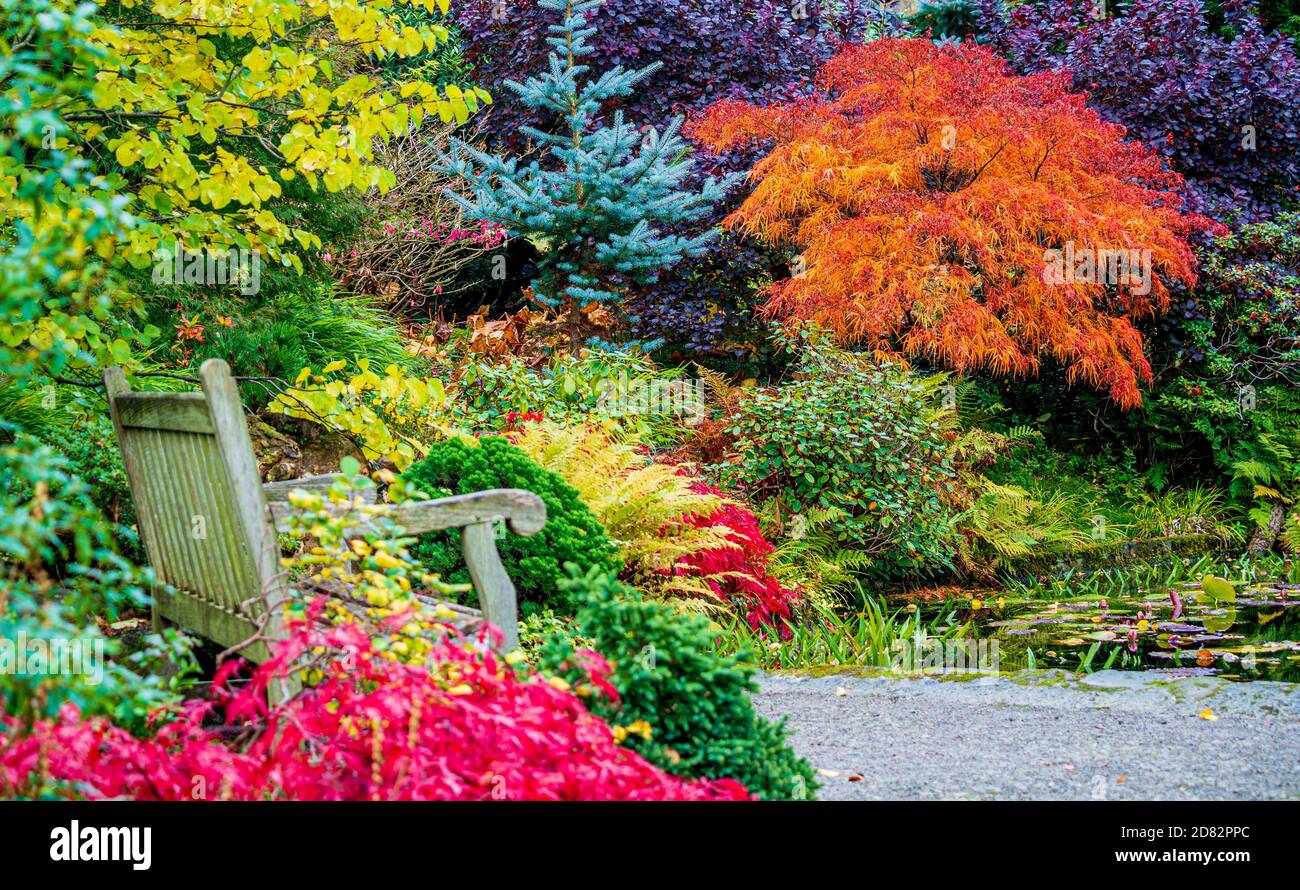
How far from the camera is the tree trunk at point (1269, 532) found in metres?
8.90

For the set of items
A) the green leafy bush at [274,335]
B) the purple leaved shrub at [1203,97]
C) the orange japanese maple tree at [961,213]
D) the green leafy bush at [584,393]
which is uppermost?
the purple leaved shrub at [1203,97]

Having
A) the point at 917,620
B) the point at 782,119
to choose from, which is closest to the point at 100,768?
the point at 917,620

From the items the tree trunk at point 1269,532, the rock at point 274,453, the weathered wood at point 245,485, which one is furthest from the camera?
the tree trunk at point 1269,532

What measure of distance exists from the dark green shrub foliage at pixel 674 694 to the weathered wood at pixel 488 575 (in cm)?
54

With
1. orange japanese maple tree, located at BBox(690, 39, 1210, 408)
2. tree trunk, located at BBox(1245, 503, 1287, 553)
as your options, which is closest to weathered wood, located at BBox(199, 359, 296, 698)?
orange japanese maple tree, located at BBox(690, 39, 1210, 408)

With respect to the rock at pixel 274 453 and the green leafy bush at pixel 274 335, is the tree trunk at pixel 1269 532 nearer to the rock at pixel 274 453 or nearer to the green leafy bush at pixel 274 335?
the green leafy bush at pixel 274 335

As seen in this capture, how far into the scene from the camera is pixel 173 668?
3574 millimetres

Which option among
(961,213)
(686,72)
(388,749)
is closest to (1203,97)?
(961,213)

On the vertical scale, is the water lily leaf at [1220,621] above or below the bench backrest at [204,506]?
below

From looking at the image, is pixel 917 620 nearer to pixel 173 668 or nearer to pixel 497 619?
pixel 497 619

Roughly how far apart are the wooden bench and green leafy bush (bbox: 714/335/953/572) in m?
3.81

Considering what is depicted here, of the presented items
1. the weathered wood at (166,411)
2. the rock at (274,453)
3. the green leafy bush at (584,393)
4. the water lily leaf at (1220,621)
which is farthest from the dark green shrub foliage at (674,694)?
the water lily leaf at (1220,621)

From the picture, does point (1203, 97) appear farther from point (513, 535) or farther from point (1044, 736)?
point (513, 535)
